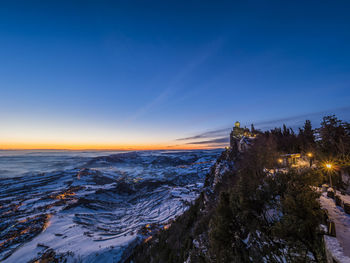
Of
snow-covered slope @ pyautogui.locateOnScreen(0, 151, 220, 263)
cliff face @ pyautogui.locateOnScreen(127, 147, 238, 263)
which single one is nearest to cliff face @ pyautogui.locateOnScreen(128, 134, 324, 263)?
cliff face @ pyautogui.locateOnScreen(127, 147, 238, 263)

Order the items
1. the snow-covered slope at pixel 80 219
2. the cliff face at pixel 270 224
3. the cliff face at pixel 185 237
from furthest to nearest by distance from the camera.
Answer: the snow-covered slope at pixel 80 219 → the cliff face at pixel 185 237 → the cliff face at pixel 270 224

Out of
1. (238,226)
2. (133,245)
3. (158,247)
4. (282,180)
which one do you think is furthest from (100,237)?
(282,180)

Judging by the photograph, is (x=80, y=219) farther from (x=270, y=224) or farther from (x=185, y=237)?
(x=270, y=224)

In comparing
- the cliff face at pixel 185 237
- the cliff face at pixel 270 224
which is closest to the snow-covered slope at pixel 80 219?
the cliff face at pixel 185 237

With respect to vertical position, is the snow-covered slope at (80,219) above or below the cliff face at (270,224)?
below

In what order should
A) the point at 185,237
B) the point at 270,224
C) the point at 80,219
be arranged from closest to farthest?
1. the point at 270,224
2. the point at 185,237
3. the point at 80,219

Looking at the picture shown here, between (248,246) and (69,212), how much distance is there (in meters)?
110

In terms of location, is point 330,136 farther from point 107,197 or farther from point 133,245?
point 107,197

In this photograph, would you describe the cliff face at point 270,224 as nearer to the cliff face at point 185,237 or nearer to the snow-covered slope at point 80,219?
the cliff face at point 185,237

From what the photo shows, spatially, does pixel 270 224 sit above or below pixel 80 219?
above

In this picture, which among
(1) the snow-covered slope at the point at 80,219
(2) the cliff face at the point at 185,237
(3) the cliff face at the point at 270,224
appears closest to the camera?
(3) the cliff face at the point at 270,224

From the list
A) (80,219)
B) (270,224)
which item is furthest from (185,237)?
(80,219)

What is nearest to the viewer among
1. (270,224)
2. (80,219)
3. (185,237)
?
(270,224)

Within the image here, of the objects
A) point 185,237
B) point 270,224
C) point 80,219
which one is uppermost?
point 270,224
